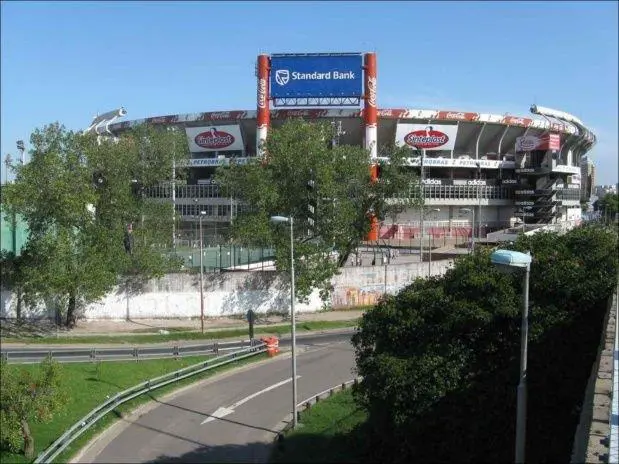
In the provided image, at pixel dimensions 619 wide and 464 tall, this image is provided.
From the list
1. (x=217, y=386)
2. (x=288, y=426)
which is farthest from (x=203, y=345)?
(x=288, y=426)

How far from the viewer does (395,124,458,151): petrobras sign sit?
78.8 m

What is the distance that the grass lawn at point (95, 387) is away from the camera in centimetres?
1855

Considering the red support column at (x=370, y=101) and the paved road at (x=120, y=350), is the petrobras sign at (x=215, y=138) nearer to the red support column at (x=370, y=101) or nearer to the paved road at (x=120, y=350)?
the red support column at (x=370, y=101)

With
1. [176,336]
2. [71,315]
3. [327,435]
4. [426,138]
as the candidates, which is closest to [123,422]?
[327,435]

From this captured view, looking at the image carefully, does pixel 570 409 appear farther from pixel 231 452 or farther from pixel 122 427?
pixel 122 427

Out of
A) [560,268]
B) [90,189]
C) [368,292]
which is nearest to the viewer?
[560,268]

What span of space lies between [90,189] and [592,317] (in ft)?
86.4

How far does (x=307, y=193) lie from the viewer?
38.9 m

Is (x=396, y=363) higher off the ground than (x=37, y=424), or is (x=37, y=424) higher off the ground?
(x=396, y=363)

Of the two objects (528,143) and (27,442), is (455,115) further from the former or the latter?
(27,442)

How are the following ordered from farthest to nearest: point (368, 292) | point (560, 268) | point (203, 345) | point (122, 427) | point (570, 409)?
point (368, 292) < point (203, 345) < point (122, 427) < point (560, 268) < point (570, 409)

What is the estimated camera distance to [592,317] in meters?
17.0

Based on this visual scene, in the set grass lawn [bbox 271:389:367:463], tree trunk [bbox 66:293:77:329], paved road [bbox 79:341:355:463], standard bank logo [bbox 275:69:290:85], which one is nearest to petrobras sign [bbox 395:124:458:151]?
standard bank logo [bbox 275:69:290:85]

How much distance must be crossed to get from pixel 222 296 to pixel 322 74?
3571 cm
